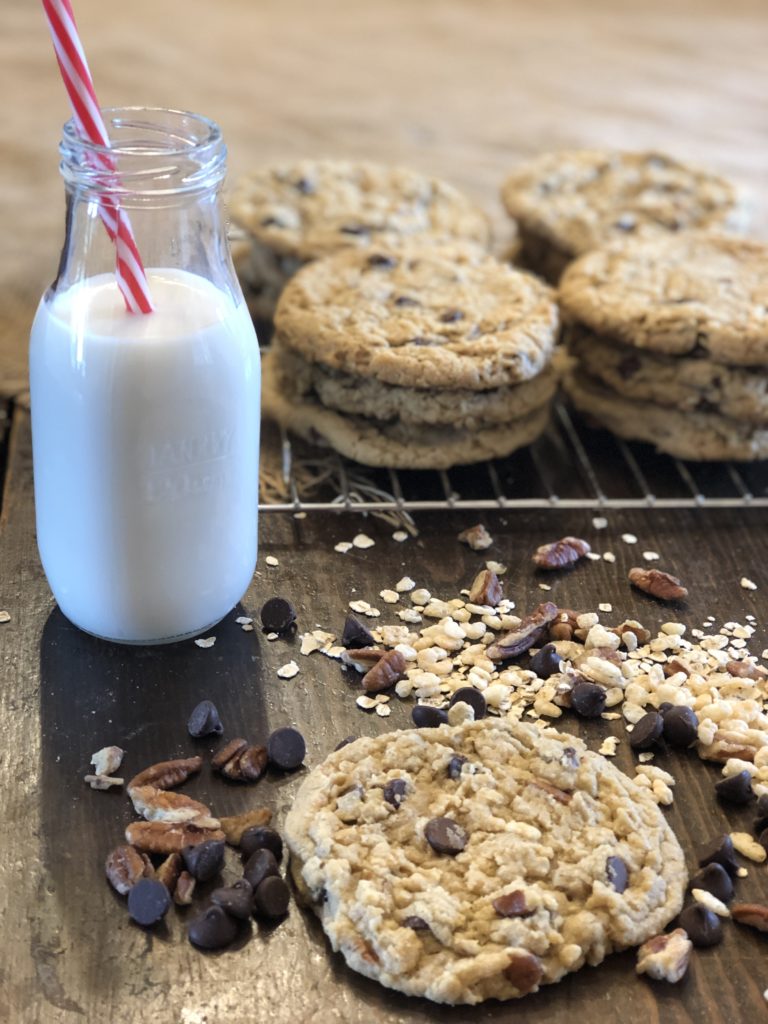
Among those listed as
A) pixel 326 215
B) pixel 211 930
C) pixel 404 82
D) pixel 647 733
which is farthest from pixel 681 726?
pixel 404 82

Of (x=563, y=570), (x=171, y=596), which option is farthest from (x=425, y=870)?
(x=563, y=570)

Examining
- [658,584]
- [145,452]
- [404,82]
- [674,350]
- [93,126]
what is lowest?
[404,82]

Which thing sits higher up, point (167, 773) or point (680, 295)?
point (680, 295)

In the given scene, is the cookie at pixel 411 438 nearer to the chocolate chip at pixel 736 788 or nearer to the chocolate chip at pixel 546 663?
the chocolate chip at pixel 546 663

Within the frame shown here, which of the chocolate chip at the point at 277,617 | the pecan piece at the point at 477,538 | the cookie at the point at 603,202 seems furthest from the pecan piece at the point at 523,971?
the cookie at the point at 603,202

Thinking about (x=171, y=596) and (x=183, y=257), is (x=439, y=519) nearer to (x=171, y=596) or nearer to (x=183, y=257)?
(x=171, y=596)

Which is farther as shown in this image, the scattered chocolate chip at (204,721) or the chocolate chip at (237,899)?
the scattered chocolate chip at (204,721)

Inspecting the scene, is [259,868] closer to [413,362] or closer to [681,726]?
[681,726]
